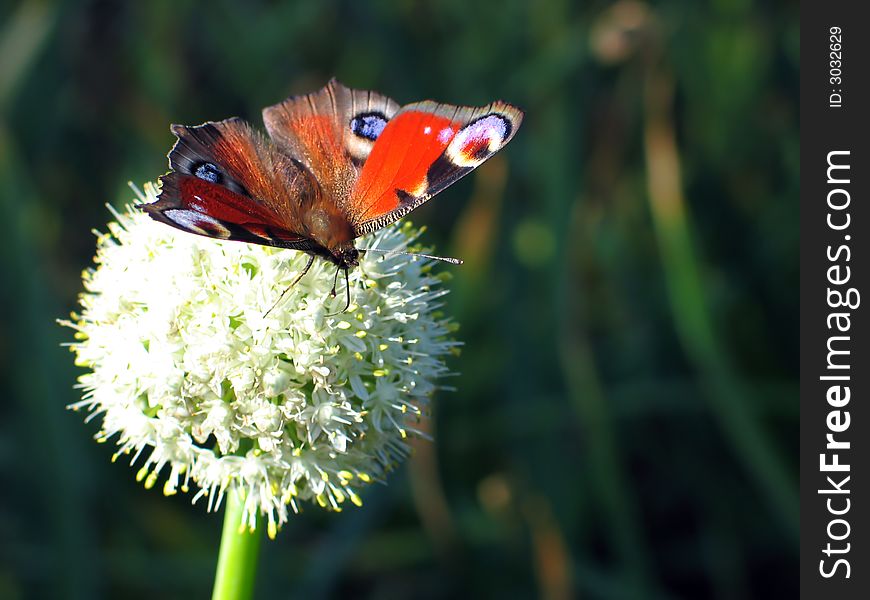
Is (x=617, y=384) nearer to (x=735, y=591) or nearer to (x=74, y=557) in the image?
(x=735, y=591)

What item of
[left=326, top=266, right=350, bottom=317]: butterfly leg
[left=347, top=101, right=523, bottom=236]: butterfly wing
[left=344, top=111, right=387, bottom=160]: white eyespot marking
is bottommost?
[left=326, top=266, right=350, bottom=317]: butterfly leg

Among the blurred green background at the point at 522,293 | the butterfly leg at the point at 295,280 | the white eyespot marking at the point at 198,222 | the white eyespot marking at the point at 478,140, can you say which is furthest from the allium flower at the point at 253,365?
the blurred green background at the point at 522,293

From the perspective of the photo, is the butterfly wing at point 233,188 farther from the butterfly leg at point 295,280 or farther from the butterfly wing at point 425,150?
the butterfly wing at point 425,150

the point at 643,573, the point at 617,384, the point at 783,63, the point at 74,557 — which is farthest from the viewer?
the point at 783,63

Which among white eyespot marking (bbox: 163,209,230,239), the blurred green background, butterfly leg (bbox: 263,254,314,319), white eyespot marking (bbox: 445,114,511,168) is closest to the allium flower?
butterfly leg (bbox: 263,254,314,319)

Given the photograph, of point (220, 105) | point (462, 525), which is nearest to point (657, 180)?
point (462, 525)

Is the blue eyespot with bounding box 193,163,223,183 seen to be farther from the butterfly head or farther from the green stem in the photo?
the green stem

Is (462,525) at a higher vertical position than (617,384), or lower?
lower
